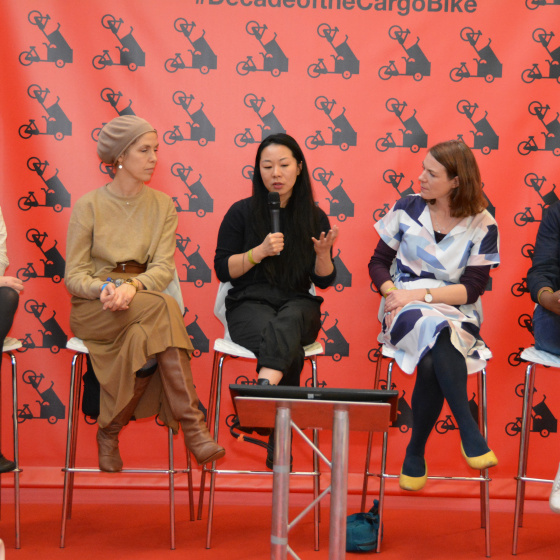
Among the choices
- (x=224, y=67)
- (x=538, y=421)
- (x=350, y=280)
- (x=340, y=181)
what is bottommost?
(x=538, y=421)

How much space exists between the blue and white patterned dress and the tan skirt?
2.75 feet

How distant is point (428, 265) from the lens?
117 inches

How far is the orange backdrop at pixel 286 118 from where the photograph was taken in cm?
337

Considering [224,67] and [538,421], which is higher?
[224,67]

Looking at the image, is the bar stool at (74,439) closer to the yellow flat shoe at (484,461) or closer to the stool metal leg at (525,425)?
the yellow flat shoe at (484,461)

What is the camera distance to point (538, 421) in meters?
3.45

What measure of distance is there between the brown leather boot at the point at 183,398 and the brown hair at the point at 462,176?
126 centimetres

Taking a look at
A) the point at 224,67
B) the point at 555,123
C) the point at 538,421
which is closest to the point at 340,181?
the point at 224,67

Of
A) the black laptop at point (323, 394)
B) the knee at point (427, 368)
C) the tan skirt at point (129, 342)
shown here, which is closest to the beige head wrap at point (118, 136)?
the tan skirt at point (129, 342)

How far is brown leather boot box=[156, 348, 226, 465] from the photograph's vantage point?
8.75 feet

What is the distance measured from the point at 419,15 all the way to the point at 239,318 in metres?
1.66

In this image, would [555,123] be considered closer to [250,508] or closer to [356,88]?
[356,88]

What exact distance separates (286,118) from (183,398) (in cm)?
145

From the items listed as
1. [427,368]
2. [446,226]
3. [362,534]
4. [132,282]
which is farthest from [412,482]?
[132,282]
